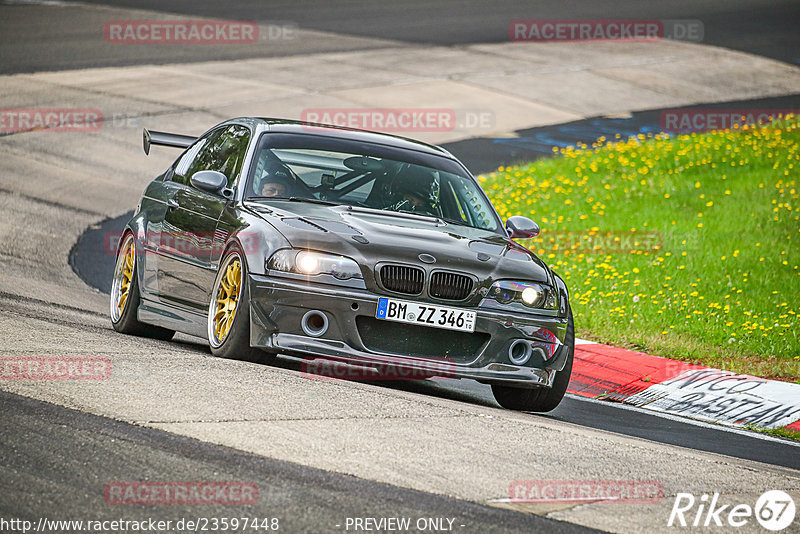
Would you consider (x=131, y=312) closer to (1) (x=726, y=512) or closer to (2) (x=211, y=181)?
(2) (x=211, y=181)

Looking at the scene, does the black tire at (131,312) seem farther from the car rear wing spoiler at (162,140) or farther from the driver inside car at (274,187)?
the driver inside car at (274,187)

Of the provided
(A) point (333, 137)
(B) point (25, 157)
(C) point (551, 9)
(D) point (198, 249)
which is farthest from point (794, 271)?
(C) point (551, 9)

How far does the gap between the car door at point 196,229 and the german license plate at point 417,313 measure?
1.31 meters

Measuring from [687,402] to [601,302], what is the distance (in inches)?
114

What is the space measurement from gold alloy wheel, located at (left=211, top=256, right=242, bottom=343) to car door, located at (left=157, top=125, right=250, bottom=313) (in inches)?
8.3

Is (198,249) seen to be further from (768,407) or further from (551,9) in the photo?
(551,9)

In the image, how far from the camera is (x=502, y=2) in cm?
4038

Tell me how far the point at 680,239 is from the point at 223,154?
7.36 meters

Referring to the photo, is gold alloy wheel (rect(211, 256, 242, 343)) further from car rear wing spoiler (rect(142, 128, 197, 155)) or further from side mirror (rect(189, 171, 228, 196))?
car rear wing spoiler (rect(142, 128, 197, 155))

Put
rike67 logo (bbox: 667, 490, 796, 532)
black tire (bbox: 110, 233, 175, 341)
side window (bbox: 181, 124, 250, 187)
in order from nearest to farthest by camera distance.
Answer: rike67 logo (bbox: 667, 490, 796, 532), side window (bbox: 181, 124, 250, 187), black tire (bbox: 110, 233, 175, 341)

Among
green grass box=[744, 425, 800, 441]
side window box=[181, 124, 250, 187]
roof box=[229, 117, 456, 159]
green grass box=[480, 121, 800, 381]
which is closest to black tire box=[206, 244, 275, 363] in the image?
side window box=[181, 124, 250, 187]

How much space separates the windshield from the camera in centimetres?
822

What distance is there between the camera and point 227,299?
7562 mm

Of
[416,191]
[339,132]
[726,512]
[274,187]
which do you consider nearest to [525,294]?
[416,191]
